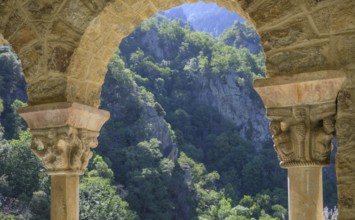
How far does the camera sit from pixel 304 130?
3.33 metres

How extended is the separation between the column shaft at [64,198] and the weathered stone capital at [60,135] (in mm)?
55

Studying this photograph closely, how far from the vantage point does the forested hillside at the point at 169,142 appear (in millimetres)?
34781

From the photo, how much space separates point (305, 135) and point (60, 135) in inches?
74.1

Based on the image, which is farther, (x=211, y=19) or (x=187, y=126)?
(x=211, y=19)

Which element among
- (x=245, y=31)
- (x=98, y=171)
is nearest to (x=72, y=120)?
(x=98, y=171)

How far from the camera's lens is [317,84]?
3.27 m

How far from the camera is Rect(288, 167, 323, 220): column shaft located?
3303 mm

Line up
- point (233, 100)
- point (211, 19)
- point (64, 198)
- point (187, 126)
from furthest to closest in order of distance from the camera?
1. point (211, 19)
2. point (233, 100)
3. point (187, 126)
4. point (64, 198)

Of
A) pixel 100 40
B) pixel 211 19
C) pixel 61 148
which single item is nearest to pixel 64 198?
pixel 61 148

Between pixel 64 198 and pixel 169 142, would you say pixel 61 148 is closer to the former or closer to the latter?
pixel 64 198

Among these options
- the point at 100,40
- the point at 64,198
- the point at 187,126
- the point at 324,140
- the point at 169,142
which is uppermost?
the point at 187,126

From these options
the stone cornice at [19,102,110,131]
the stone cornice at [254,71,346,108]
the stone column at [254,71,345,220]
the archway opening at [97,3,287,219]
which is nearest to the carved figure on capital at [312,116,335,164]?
the stone column at [254,71,345,220]

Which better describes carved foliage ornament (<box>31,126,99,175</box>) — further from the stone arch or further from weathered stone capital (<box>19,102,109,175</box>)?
the stone arch

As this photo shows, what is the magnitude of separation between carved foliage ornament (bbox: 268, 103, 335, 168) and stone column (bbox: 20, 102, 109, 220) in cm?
163
